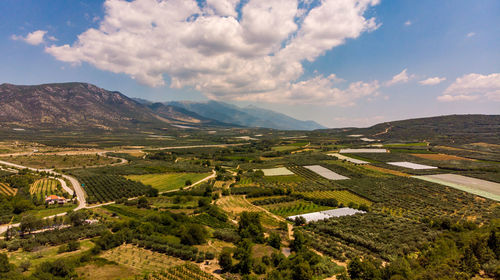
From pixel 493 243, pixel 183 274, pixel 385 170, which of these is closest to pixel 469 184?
pixel 385 170

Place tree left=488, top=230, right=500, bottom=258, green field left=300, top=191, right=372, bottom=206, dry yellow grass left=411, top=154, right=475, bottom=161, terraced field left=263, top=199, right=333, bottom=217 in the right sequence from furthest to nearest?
Answer: 1. dry yellow grass left=411, top=154, right=475, bottom=161
2. green field left=300, top=191, right=372, bottom=206
3. terraced field left=263, top=199, right=333, bottom=217
4. tree left=488, top=230, right=500, bottom=258

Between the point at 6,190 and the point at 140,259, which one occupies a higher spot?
the point at 6,190

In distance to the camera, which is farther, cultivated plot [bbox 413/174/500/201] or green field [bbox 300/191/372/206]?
cultivated plot [bbox 413/174/500/201]

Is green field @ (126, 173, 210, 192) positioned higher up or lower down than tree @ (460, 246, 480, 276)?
lower down

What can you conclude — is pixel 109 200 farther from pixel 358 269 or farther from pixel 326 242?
pixel 358 269

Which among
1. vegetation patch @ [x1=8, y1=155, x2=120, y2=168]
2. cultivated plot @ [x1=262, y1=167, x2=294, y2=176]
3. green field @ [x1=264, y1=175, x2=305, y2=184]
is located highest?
vegetation patch @ [x1=8, y1=155, x2=120, y2=168]

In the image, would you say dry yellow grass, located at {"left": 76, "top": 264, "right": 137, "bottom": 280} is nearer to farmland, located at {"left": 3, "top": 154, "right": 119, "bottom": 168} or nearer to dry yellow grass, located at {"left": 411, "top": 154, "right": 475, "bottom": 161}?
farmland, located at {"left": 3, "top": 154, "right": 119, "bottom": 168}

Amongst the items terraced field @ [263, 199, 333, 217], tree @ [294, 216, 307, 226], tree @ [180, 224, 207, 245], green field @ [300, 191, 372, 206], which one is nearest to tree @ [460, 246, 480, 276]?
tree @ [294, 216, 307, 226]

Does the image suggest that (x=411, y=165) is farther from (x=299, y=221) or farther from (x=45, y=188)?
(x=45, y=188)
